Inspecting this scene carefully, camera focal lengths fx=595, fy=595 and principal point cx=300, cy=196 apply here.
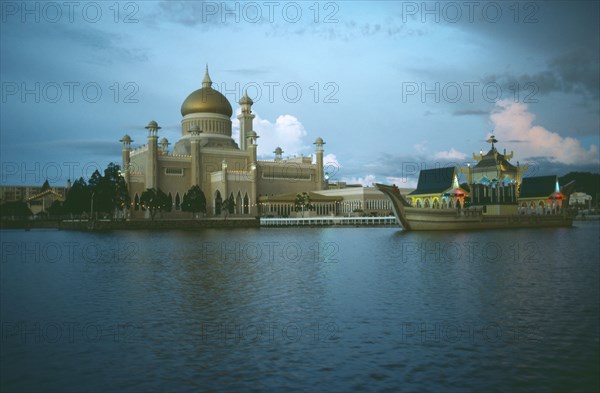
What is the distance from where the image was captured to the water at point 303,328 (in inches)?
422

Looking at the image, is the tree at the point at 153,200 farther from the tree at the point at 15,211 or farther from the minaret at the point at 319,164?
the minaret at the point at 319,164

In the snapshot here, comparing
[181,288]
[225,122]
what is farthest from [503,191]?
[181,288]

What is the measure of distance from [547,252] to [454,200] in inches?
1849

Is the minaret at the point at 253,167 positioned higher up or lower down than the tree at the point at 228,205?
higher up

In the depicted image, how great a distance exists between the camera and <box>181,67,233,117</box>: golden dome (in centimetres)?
11462

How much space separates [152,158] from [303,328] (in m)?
90.5

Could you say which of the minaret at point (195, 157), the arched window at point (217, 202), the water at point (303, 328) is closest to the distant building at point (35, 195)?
the minaret at point (195, 157)

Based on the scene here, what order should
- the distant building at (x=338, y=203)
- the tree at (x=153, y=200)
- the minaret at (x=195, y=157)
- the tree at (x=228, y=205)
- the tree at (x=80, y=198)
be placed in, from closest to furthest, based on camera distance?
the tree at (x=80, y=198) → the tree at (x=153, y=200) → the tree at (x=228, y=205) → the minaret at (x=195, y=157) → the distant building at (x=338, y=203)

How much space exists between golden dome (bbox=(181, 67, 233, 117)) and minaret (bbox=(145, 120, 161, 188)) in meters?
14.2

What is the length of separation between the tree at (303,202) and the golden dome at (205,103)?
24877 millimetres

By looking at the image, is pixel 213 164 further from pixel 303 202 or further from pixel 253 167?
pixel 303 202

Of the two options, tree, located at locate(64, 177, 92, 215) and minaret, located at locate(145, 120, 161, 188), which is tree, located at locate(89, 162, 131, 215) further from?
minaret, located at locate(145, 120, 161, 188)

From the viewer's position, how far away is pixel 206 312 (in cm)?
1686

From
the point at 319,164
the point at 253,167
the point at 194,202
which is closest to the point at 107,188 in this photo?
the point at 194,202
